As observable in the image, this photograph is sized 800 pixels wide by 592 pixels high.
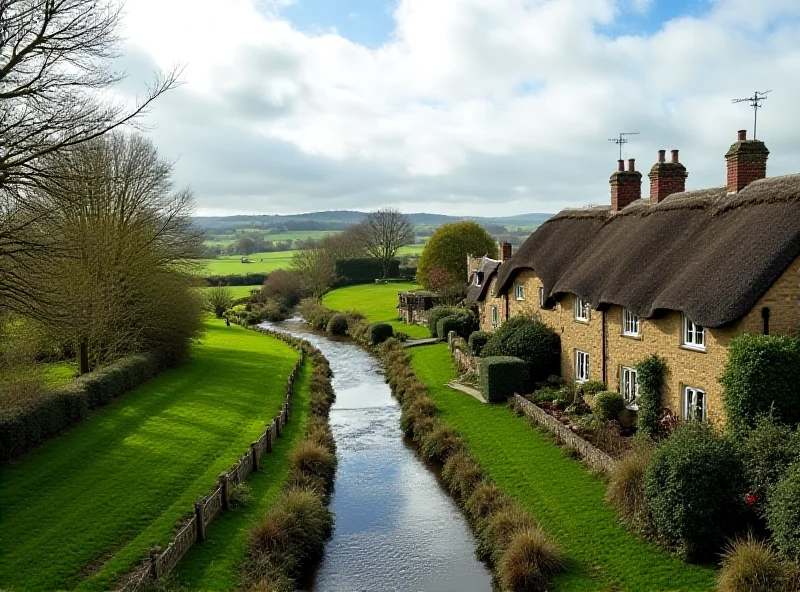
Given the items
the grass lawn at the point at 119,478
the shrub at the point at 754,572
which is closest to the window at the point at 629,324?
the shrub at the point at 754,572

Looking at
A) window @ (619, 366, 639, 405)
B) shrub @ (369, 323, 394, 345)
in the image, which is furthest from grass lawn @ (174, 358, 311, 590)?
shrub @ (369, 323, 394, 345)

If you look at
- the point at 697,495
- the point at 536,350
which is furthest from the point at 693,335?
the point at 536,350

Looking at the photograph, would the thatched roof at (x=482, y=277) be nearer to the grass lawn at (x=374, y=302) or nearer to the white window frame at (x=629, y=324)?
the grass lawn at (x=374, y=302)

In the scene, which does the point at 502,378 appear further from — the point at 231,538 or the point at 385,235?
the point at 385,235

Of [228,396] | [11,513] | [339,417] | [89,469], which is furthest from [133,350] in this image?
[11,513]

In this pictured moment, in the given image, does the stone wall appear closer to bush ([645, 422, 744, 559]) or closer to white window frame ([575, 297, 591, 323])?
bush ([645, 422, 744, 559])

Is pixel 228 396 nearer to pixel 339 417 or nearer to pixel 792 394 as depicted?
pixel 339 417
